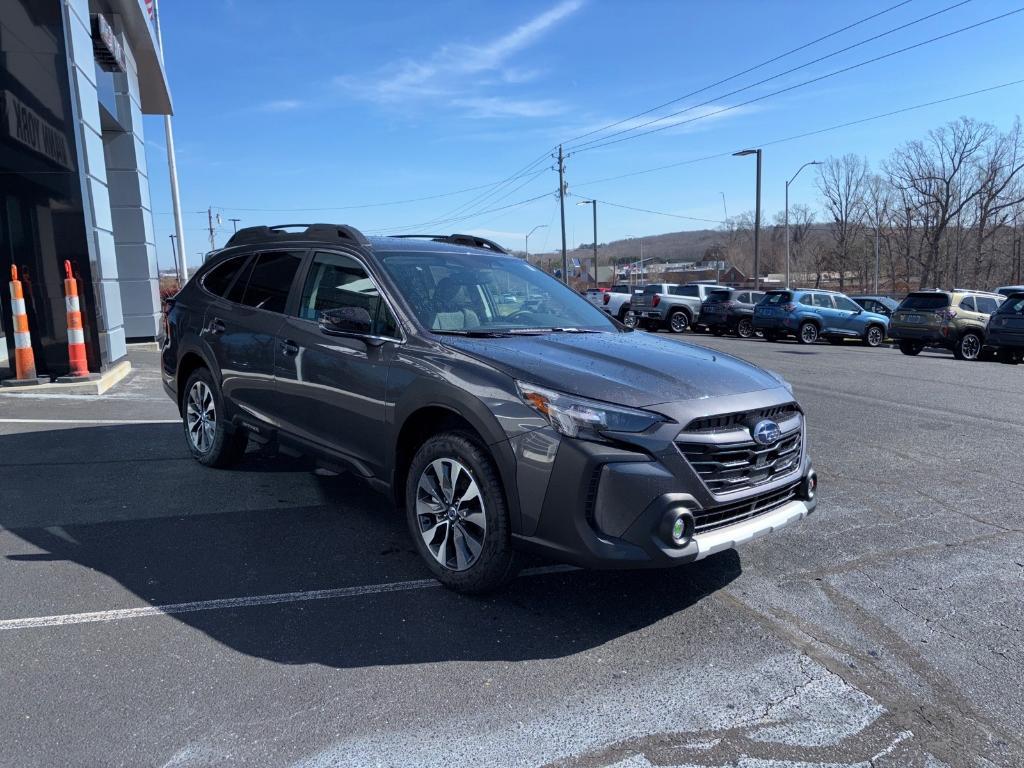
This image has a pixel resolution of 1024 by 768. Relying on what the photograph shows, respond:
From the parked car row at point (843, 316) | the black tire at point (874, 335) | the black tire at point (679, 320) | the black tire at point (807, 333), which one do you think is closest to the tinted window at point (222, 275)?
the parked car row at point (843, 316)

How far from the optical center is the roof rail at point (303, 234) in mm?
4762

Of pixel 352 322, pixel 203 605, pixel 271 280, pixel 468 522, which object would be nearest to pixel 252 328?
pixel 271 280

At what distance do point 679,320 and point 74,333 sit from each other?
21.5 meters

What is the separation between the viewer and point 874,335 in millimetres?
23828

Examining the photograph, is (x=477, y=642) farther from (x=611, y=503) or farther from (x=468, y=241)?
(x=468, y=241)

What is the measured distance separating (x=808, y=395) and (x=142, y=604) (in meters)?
8.72

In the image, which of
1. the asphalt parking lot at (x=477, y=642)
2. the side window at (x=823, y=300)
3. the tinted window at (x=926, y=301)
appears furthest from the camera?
the side window at (x=823, y=300)

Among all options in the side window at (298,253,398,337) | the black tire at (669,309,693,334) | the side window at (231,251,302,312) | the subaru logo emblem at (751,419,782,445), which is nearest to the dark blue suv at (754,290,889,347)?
the black tire at (669,309,693,334)

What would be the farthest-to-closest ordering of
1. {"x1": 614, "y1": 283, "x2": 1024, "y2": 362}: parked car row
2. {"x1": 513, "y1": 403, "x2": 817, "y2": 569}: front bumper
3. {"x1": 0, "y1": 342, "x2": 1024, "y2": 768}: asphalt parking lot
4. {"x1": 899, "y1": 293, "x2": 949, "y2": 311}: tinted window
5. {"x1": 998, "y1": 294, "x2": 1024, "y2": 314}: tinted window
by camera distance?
1. {"x1": 899, "y1": 293, "x2": 949, "y2": 311}: tinted window
2. {"x1": 614, "y1": 283, "x2": 1024, "y2": 362}: parked car row
3. {"x1": 998, "y1": 294, "x2": 1024, "y2": 314}: tinted window
4. {"x1": 513, "y1": 403, "x2": 817, "y2": 569}: front bumper
5. {"x1": 0, "y1": 342, "x2": 1024, "y2": 768}: asphalt parking lot

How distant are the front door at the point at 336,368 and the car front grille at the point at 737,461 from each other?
170cm

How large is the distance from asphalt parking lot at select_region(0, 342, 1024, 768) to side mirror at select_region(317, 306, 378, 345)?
4.15ft

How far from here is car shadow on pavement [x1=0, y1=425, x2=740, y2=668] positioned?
3352 millimetres

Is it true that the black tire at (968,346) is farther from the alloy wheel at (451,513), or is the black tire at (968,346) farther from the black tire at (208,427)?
the alloy wheel at (451,513)

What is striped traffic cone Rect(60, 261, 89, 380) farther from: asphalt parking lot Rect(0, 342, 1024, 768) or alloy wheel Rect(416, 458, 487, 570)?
alloy wheel Rect(416, 458, 487, 570)
